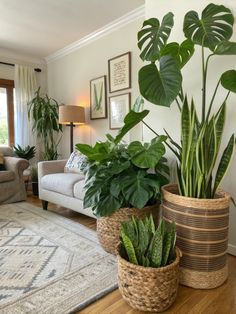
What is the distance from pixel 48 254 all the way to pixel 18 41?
3348 mm

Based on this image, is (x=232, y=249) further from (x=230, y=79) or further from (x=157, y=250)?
(x=230, y=79)

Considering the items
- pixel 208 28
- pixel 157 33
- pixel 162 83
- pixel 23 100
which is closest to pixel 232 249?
pixel 162 83

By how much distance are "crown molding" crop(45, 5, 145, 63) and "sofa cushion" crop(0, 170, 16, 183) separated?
2.25 m

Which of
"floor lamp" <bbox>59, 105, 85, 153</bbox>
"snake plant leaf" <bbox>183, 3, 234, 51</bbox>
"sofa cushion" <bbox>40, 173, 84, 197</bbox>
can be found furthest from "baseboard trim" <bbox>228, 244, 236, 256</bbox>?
"floor lamp" <bbox>59, 105, 85, 153</bbox>

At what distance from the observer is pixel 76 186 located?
2531 mm

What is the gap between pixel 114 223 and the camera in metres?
1.75

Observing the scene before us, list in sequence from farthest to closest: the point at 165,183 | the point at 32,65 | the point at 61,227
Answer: the point at 32,65 → the point at 61,227 → the point at 165,183

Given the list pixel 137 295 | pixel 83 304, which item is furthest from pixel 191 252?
pixel 83 304

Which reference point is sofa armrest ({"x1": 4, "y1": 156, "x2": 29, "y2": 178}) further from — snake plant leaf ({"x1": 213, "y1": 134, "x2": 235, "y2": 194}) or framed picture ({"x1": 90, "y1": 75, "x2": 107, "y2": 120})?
snake plant leaf ({"x1": 213, "y1": 134, "x2": 235, "y2": 194})

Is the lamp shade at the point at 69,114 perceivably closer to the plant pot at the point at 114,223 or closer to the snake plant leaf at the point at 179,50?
the plant pot at the point at 114,223

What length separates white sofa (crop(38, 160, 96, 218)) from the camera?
252 centimetres

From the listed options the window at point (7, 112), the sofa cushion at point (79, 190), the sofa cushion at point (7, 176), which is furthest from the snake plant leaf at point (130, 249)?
the window at point (7, 112)

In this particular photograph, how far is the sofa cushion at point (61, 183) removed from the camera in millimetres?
2609

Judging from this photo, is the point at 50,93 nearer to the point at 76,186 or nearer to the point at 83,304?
the point at 76,186
